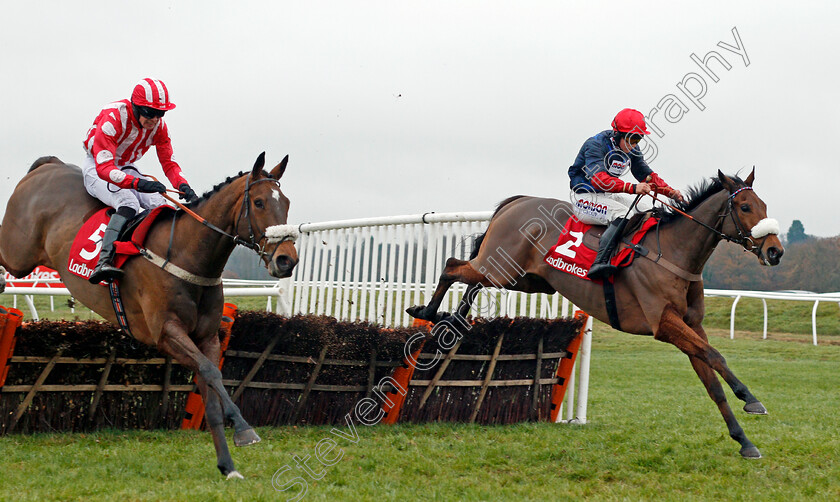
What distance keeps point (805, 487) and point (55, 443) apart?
4780 mm

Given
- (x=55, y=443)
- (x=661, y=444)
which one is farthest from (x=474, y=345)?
(x=55, y=443)

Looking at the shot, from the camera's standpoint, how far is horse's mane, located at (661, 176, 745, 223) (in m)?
5.78

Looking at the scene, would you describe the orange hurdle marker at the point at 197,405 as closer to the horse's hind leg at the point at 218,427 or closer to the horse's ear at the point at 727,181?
the horse's hind leg at the point at 218,427

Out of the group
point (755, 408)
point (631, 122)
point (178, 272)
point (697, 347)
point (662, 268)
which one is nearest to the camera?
point (178, 272)

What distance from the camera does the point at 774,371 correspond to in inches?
468

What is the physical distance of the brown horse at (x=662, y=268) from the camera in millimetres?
5219

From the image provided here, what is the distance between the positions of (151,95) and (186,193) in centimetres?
70

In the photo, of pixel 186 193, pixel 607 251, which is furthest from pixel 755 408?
pixel 186 193

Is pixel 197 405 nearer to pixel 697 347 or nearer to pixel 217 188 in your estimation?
pixel 217 188

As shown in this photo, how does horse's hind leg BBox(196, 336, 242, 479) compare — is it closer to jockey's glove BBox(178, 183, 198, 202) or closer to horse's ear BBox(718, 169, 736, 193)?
jockey's glove BBox(178, 183, 198, 202)

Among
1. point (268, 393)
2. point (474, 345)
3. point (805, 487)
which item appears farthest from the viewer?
point (474, 345)

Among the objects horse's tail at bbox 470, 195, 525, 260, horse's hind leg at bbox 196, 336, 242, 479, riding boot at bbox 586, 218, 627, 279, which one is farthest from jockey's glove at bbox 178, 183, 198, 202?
riding boot at bbox 586, 218, 627, 279

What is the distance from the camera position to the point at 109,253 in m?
4.96

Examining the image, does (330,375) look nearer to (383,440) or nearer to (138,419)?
(383,440)
